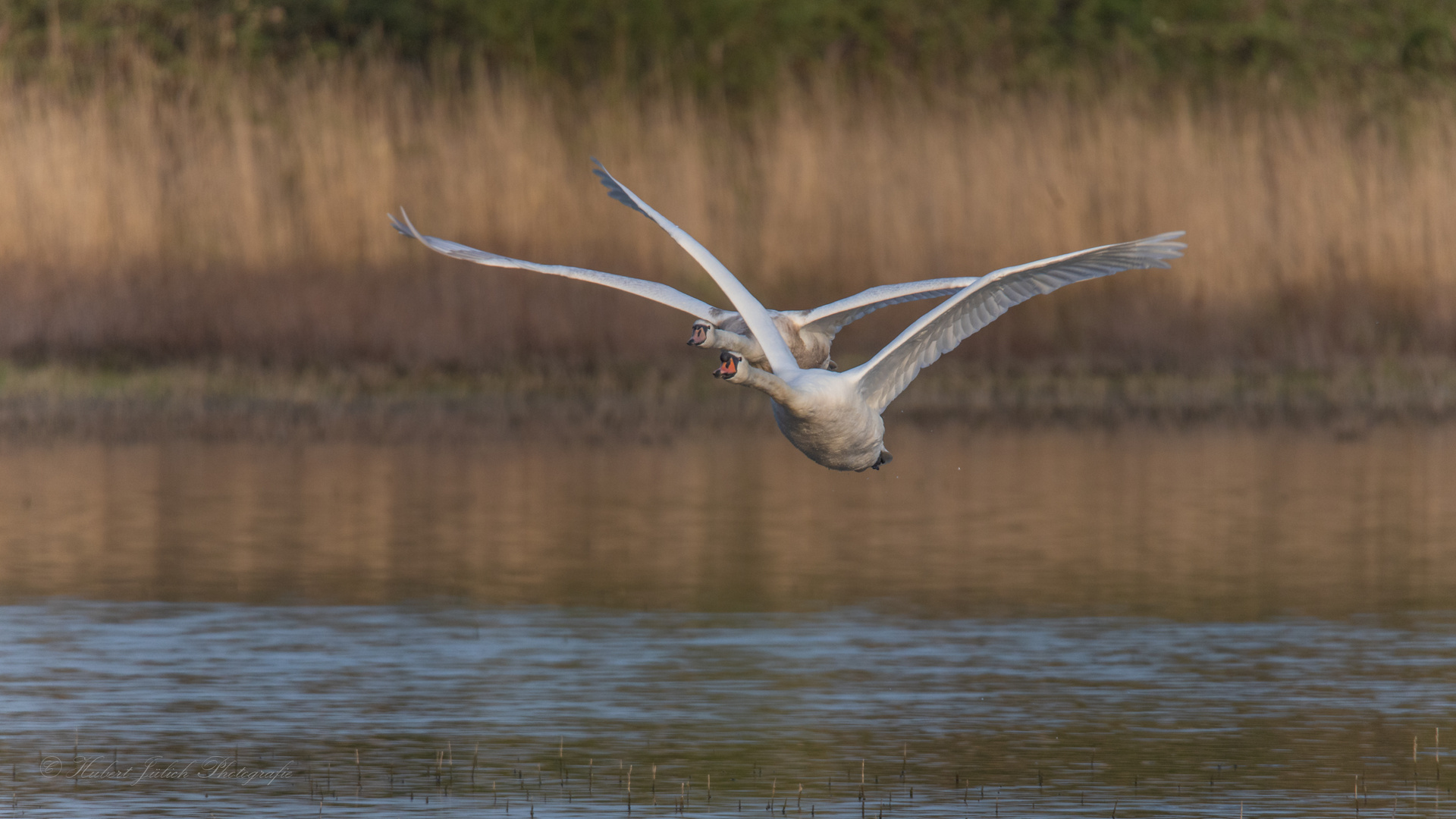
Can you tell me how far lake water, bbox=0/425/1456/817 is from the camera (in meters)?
8.32

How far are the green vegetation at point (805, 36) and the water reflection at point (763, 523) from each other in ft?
24.3

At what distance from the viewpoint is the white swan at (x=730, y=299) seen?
27.2 feet

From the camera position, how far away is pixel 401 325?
16859 millimetres

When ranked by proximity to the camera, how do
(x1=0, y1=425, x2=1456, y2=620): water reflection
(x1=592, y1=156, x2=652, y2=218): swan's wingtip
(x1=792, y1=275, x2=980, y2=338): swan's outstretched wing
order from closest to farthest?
(x1=792, y1=275, x2=980, y2=338): swan's outstretched wing, (x1=592, y1=156, x2=652, y2=218): swan's wingtip, (x1=0, y1=425, x2=1456, y2=620): water reflection

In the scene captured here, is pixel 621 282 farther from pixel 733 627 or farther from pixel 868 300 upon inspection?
pixel 733 627

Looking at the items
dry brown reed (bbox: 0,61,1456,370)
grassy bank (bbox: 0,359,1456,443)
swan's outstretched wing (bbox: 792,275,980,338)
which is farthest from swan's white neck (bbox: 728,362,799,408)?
dry brown reed (bbox: 0,61,1456,370)

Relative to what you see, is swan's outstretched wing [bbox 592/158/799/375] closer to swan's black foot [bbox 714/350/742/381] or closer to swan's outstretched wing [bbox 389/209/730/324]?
swan's outstretched wing [bbox 389/209/730/324]

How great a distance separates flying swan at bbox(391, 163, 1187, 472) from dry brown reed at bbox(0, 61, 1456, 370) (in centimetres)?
777

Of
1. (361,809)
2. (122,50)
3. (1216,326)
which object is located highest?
(122,50)

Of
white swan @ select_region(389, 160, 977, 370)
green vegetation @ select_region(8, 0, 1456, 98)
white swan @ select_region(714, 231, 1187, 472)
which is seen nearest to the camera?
white swan @ select_region(714, 231, 1187, 472)

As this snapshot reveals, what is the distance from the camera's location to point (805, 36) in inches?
966

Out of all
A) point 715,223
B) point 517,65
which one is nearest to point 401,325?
point 715,223

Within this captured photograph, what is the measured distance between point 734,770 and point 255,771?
4.70 feet

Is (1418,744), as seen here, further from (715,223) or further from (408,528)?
(715,223)
